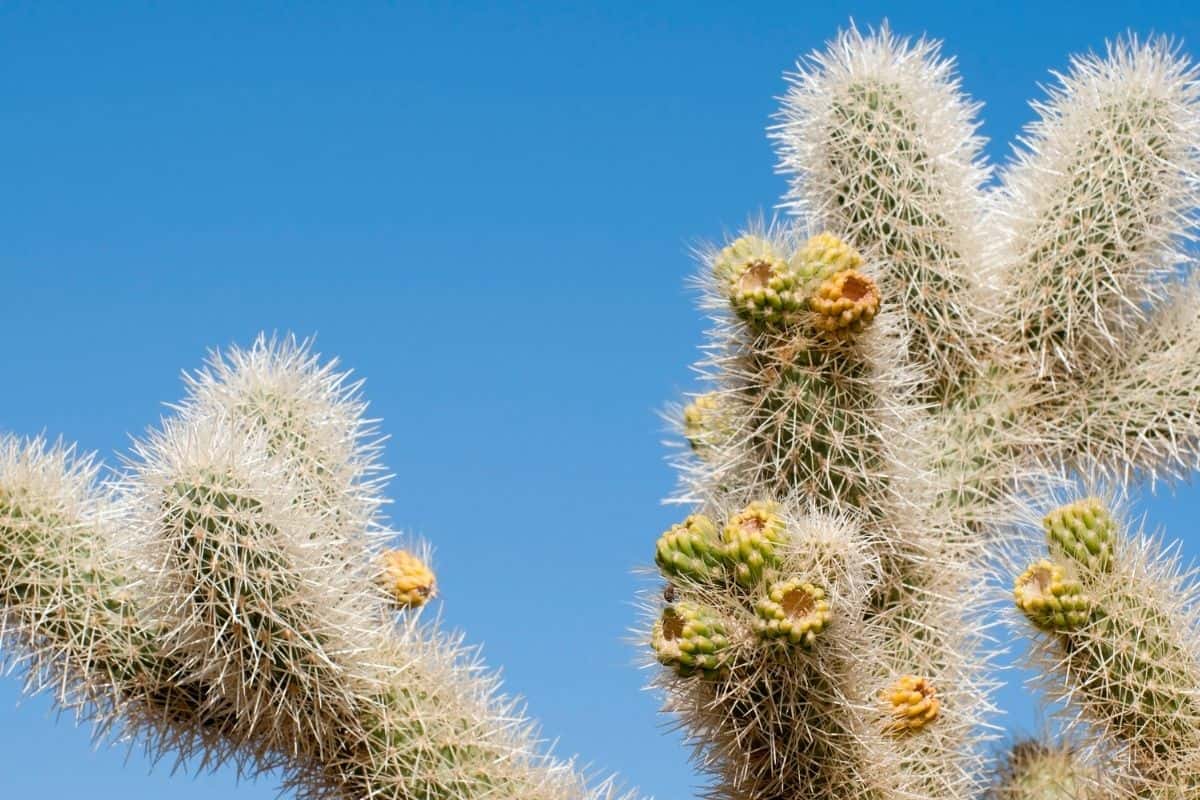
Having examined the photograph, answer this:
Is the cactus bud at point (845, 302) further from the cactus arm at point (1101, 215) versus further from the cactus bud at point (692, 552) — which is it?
the cactus arm at point (1101, 215)

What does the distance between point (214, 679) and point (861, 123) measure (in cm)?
286

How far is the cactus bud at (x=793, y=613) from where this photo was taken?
13.1ft

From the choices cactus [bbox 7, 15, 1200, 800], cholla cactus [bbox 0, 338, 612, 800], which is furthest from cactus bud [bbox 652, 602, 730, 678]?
cholla cactus [bbox 0, 338, 612, 800]

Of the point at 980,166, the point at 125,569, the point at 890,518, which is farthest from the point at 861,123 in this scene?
the point at 125,569

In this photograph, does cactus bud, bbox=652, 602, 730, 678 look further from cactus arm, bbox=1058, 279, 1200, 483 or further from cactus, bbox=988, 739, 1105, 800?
cactus arm, bbox=1058, 279, 1200, 483

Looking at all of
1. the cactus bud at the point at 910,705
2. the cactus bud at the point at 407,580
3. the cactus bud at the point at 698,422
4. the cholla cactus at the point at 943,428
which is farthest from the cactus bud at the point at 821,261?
the cactus bud at the point at 407,580

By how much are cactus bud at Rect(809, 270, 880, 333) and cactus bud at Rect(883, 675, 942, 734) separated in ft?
3.71

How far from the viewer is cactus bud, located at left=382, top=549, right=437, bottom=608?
17.5 ft

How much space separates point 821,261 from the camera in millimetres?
4621

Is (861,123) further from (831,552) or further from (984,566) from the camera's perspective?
(831,552)

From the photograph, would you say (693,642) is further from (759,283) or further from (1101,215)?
(1101,215)

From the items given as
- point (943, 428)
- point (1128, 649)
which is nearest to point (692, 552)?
point (1128, 649)

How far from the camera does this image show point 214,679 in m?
4.46

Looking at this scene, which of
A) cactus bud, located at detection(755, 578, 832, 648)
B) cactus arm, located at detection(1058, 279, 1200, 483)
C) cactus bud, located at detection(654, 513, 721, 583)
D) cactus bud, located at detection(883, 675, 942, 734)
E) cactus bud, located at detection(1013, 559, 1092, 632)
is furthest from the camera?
cactus arm, located at detection(1058, 279, 1200, 483)
